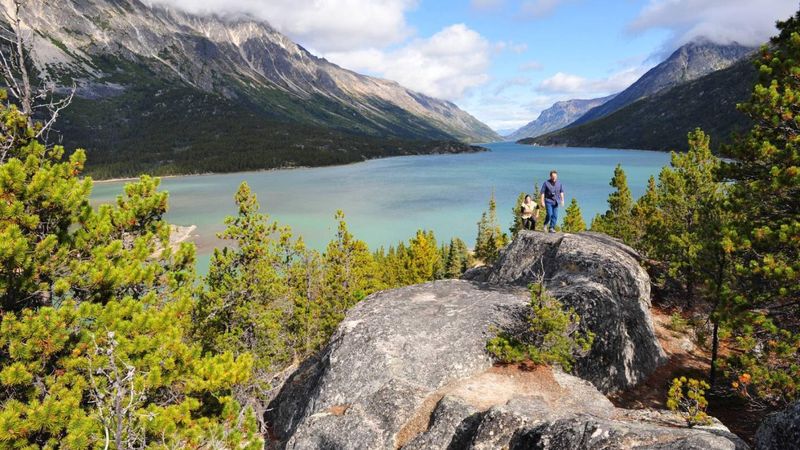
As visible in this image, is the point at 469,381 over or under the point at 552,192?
under

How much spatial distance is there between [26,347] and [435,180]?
19002 cm

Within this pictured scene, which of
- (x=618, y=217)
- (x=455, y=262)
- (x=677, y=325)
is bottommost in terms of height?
(x=455, y=262)

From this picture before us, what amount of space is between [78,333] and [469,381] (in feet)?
36.7

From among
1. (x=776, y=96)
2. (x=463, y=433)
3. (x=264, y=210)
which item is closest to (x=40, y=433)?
(x=463, y=433)

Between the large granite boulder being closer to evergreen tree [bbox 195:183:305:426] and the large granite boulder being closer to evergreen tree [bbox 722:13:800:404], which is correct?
evergreen tree [bbox 722:13:800:404]

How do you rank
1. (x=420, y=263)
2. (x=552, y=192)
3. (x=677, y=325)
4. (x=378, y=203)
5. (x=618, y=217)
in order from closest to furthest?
(x=677, y=325) → (x=552, y=192) → (x=618, y=217) → (x=420, y=263) → (x=378, y=203)

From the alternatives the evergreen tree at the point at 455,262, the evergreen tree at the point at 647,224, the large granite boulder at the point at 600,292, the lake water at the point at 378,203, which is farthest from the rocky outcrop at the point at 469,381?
the lake water at the point at 378,203

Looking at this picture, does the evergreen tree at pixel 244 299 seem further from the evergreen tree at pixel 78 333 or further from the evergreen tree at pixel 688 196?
the evergreen tree at pixel 688 196

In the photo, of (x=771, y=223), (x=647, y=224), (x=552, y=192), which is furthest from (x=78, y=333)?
(x=647, y=224)

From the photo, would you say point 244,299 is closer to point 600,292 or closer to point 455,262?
point 600,292

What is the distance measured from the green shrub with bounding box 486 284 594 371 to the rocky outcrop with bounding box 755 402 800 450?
606 centimetres

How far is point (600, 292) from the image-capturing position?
57.7ft

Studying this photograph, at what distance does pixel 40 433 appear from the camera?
9984 mm

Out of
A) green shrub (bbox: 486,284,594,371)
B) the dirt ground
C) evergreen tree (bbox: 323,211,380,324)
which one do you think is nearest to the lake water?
evergreen tree (bbox: 323,211,380,324)
